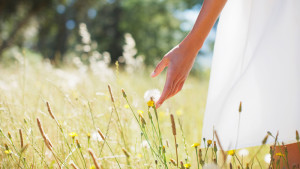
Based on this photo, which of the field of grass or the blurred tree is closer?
the field of grass

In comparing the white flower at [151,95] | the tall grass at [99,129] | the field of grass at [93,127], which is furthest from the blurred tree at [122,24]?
the white flower at [151,95]

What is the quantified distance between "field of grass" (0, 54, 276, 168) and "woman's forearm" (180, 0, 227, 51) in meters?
0.30

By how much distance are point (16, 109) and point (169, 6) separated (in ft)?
51.8

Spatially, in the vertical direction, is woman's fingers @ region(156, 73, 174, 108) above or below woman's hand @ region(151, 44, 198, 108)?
below

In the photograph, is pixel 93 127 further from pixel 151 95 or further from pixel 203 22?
pixel 203 22

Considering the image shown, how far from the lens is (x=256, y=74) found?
125 cm

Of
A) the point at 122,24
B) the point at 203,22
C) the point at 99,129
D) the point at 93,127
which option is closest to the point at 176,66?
the point at 203,22

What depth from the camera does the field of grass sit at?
1177 millimetres

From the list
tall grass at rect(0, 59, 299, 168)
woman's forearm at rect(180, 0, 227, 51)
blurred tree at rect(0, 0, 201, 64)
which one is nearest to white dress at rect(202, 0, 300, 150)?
tall grass at rect(0, 59, 299, 168)

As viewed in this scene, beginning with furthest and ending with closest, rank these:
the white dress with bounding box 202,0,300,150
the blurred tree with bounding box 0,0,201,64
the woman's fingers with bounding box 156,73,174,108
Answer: the blurred tree with bounding box 0,0,201,64 < the white dress with bounding box 202,0,300,150 < the woman's fingers with bounding box 156,73,174,108

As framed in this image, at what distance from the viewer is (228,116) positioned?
129cm

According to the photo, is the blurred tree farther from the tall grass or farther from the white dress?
the white dress

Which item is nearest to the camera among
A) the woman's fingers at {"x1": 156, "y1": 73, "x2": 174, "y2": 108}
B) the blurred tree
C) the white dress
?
the woman's fingers at {"x1": 156, "y1": 73, "x2": 174, "y2": 108}

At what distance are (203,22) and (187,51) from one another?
0.43 ft
